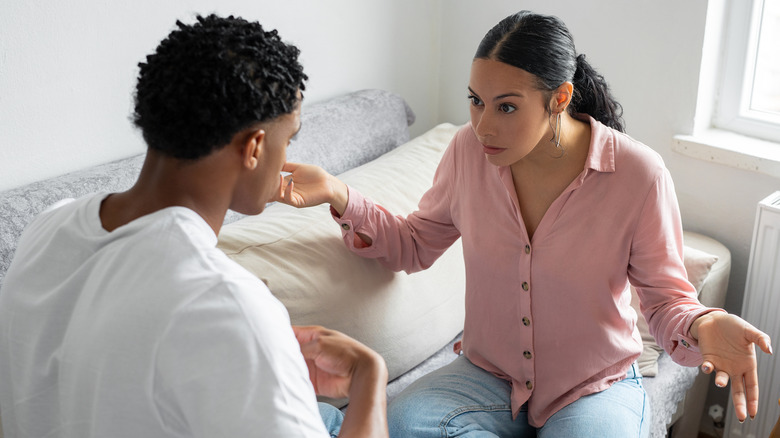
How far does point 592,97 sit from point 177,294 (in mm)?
928

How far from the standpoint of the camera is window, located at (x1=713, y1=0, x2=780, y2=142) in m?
1.92

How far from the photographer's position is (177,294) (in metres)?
0.75

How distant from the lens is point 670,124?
2.00 metres

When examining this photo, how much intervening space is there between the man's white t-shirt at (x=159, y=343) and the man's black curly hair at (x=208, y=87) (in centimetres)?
9

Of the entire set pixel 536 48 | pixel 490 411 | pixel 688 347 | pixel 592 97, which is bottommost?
pixel 490 411

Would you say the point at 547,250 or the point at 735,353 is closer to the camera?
the point at 735,353

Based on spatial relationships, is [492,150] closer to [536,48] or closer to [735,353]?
[536,48]

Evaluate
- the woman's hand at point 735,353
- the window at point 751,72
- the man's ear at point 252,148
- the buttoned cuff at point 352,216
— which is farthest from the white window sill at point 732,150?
the man's ear at point 252,148

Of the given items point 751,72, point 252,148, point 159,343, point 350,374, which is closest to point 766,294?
point 751,72

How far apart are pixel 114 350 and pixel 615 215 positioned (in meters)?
0.89

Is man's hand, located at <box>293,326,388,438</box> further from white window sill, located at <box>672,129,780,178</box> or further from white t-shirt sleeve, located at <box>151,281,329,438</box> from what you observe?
white window sill, located at <box>672,129,780,178</box>

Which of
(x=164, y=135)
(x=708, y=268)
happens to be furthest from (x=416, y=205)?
(x=164, y=135)

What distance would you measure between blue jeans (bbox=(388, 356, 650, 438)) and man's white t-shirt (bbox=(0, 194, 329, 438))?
60 cm

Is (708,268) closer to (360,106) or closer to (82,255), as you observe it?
(360,106)
